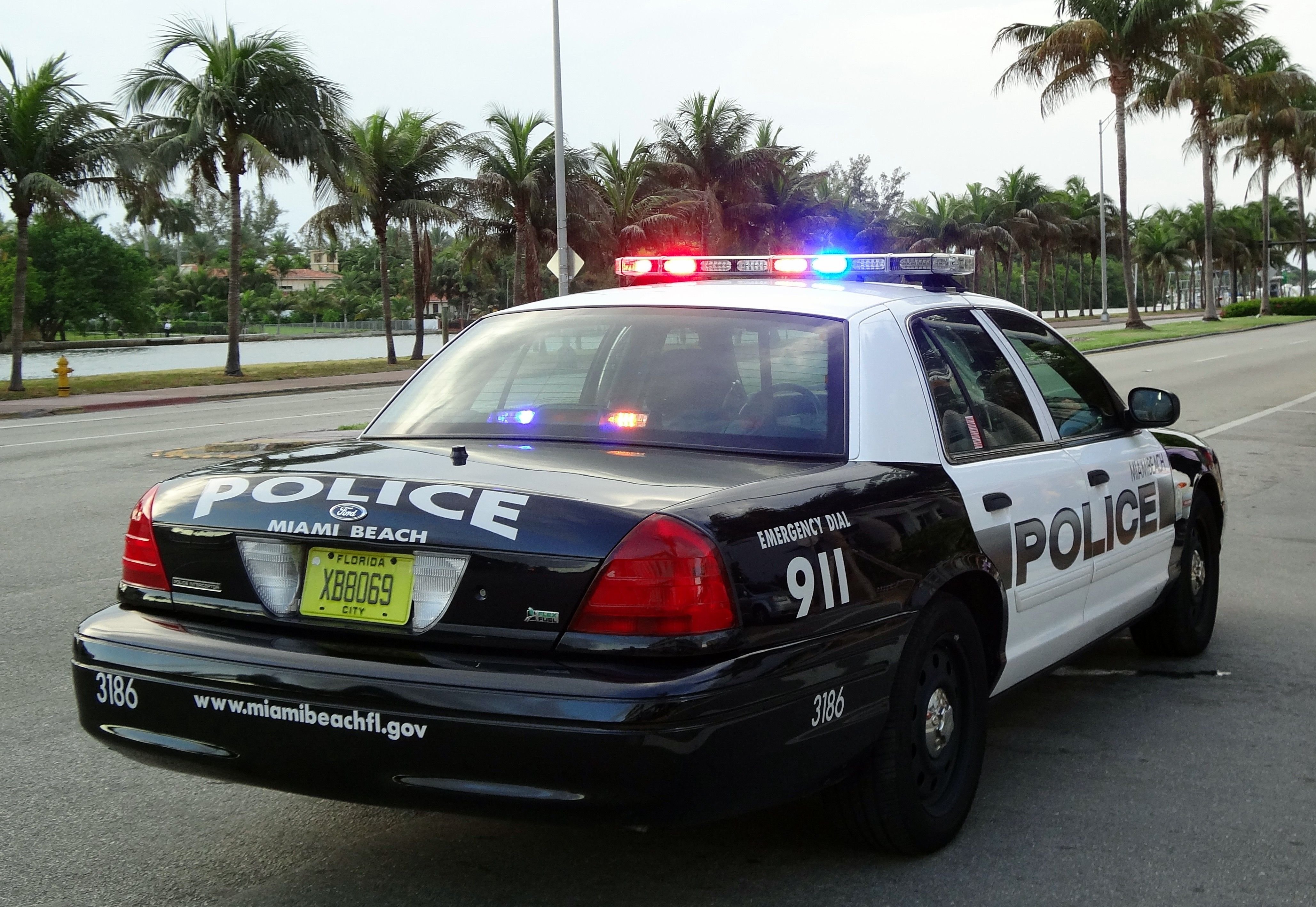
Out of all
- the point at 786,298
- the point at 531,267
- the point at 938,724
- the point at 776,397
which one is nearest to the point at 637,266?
the point at 786,298

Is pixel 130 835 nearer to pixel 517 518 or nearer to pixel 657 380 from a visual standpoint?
pixel 517 518

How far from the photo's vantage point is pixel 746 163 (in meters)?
55.2

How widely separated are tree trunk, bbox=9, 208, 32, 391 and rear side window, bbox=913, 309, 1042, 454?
2761 centimetres

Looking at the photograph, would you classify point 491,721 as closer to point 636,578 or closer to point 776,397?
point 636,578

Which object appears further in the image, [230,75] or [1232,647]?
[230,75]

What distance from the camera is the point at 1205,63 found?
4938 cm

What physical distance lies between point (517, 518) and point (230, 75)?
33.4m

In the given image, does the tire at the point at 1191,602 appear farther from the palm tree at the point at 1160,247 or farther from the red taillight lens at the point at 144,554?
the palm tree at the point at 1160,247

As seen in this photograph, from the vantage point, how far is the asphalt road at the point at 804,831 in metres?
3.45

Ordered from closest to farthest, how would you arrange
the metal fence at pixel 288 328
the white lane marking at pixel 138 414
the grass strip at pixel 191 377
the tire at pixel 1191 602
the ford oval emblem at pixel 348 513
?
the ford oval emblem at pixel 348 513
the tire at pixel 1191 602
the white lane marking at pixel 138 414
the grass strip at pixel 191 377
the metal fence at pixel 288 328

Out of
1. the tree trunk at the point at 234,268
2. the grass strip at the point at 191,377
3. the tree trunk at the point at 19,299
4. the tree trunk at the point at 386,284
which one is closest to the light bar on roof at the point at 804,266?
the grass strip at the point at 191,377

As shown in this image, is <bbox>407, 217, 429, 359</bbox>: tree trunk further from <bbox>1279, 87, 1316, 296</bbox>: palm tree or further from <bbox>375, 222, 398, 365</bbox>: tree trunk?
<bbox>1279, 87, 1316, 296</bbox>: palm tree

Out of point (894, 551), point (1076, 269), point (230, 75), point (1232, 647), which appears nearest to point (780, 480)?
point (894, 551)

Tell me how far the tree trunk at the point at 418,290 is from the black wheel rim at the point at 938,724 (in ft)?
134
